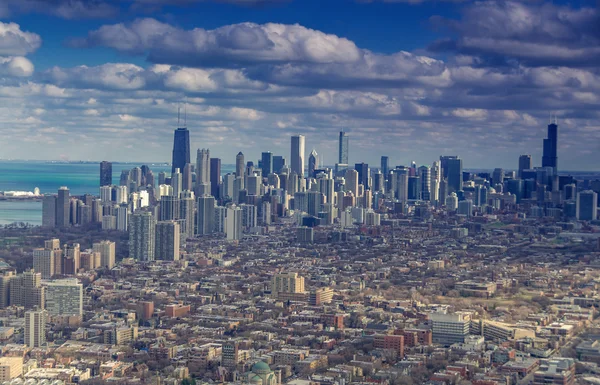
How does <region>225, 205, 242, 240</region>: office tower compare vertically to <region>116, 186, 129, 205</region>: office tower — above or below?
below

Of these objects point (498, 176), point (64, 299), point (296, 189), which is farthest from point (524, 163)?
point (64, 299)

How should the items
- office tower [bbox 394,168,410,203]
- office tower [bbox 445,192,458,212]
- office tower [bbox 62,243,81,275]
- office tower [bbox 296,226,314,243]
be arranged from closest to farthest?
office tower [bbox 62,243,81,275] → office tower [bbox 296,226,314,243] → office tower [bbox 445,192,458,212] → office tower [bbox 394,168,410,203]

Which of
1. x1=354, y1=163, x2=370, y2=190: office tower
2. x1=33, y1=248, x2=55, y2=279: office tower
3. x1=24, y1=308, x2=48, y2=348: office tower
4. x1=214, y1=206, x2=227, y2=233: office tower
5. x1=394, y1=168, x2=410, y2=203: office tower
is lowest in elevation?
x1=24, y1=308, x2=48, y2=348: office tower

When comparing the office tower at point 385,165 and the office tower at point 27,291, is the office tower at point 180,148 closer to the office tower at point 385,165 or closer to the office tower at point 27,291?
the office tower at point 385,165

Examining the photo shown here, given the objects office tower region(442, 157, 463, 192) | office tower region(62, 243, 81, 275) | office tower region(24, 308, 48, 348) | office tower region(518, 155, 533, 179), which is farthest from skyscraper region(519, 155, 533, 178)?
office tower region(24, 308, 48, 348)

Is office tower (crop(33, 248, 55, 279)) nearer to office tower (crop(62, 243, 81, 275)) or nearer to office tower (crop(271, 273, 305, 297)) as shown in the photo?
office tower (crop(62, 243, 81, 275))

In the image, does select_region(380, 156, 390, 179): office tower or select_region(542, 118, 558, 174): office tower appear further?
select_region(380, 156, 390, 179): office tower

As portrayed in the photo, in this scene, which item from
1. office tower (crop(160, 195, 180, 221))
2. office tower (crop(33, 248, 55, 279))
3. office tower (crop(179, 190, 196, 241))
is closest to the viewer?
office tower (crop(33, 248, 55, 279))
